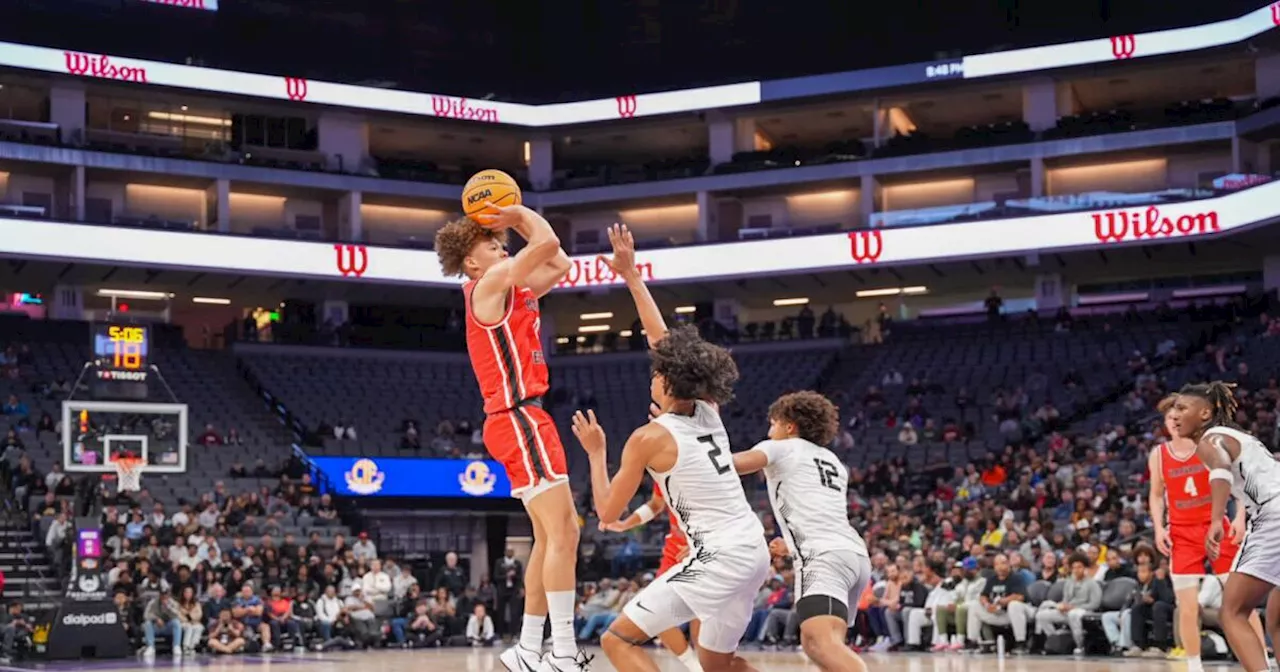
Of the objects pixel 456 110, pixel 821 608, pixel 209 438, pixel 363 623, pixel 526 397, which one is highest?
pixel 456 110

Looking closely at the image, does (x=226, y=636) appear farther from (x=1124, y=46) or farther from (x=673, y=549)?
(x=1124, y=46)

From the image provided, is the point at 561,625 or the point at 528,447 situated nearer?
the point at 561,625

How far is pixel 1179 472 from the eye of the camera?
1135 cm

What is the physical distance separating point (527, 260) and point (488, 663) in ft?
34.5

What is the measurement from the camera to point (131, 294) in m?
41.3

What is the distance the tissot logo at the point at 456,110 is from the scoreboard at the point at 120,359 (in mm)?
20205

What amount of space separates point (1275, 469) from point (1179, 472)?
7.75ft

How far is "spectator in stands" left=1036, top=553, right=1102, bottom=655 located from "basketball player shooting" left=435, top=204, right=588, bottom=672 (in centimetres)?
1174

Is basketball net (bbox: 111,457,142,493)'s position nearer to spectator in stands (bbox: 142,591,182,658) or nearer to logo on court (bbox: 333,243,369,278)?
spectator in stands (bbox: 142,591,182,658)

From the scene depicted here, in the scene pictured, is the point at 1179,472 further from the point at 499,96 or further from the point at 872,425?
the point at 499,96

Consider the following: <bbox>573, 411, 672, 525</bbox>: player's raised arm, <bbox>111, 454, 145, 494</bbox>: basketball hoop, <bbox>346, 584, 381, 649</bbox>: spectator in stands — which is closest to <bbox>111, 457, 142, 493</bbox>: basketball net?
<bbox>111, 454, 145, 494</bbox>: basketball hoop

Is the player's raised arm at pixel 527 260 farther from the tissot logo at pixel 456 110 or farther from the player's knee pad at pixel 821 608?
the tissot logo at pixel 456 110

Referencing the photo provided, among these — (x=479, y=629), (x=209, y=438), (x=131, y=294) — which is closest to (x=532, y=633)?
(x=479, y=629)

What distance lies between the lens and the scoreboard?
2278cm
